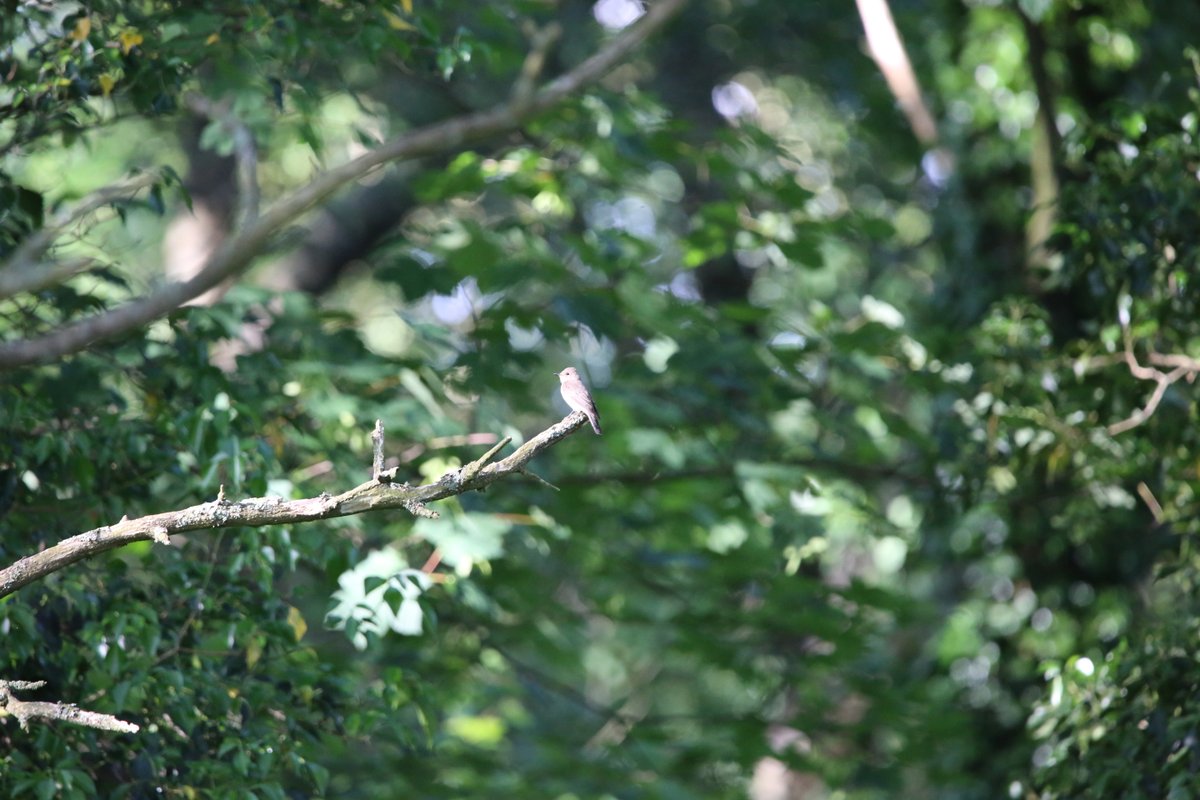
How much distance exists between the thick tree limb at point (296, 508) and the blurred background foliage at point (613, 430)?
52 cm

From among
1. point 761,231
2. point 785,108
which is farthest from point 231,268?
point 785,108

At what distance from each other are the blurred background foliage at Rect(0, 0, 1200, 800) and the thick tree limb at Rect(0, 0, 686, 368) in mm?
185

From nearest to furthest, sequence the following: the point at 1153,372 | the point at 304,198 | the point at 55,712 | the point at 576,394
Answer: the point at 55,712
the point at 576,394
the point at 304,198
the point at 1153,372

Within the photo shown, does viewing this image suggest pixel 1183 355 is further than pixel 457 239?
No

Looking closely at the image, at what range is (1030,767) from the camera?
5.90 m

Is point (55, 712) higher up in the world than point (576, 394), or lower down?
higher up

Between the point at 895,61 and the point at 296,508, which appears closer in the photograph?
the point at 296,508

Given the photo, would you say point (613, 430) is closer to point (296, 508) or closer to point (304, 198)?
point (304, 198)

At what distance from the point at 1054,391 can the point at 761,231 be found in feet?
4.61

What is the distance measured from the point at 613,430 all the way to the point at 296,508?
310cm

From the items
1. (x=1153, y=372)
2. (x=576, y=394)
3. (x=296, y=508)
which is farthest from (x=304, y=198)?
(x=1153, y=372)

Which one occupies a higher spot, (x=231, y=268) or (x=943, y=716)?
(x=231, y=268)

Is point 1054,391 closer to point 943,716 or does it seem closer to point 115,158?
point 943,716

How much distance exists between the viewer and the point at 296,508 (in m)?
2.69
